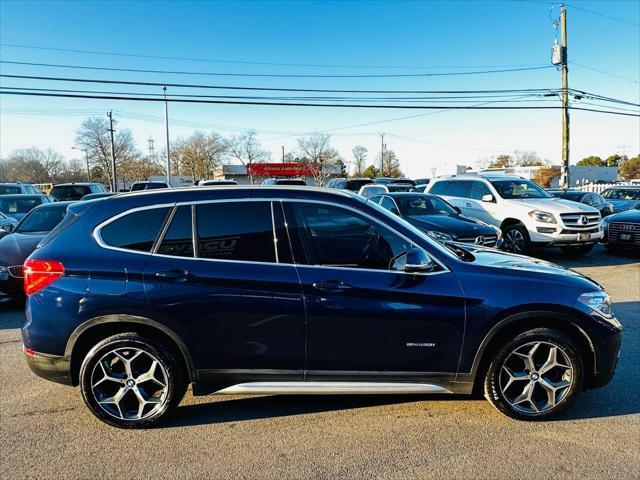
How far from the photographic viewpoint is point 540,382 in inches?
123

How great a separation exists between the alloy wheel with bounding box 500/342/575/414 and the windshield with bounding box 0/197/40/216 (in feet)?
45.5

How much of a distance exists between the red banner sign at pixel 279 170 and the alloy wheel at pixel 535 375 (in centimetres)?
5751

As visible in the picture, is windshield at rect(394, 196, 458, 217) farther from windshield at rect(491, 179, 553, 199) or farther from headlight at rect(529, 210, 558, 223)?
windshield at rect(491, 179, 553, 199)

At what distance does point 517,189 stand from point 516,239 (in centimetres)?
161

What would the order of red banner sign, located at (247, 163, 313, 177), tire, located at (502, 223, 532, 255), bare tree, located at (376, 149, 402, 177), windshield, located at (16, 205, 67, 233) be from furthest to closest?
bare tree, located at (376, 149, 402, 177), red banner sign, located at (247, 163, 313, 177), tire, located at (502, 223, 532, 255), windshield, located at (16, 205, 67, 233)

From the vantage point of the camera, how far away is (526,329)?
3098mm

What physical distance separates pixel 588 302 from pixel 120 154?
226 feet

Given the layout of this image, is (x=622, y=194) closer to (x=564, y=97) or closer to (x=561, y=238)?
(x=564, y=97)

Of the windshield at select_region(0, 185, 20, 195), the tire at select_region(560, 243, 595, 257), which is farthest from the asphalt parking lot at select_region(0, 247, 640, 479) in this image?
the windshield at select_region(0, 185, 20, 195)

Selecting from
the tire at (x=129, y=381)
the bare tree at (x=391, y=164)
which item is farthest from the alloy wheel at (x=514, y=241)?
the bare tree at (x=391, y=164)

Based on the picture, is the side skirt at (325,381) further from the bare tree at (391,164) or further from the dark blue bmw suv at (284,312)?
the bare tree at (391,164)

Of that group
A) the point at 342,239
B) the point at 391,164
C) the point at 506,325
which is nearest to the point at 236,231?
the point at 342,239

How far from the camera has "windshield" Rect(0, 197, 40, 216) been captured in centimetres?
1243

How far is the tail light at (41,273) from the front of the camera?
3.02 m
